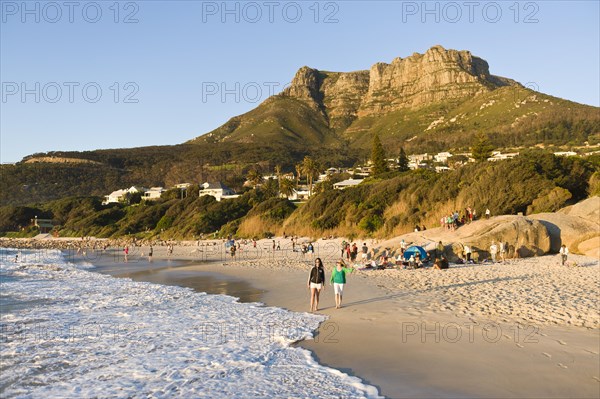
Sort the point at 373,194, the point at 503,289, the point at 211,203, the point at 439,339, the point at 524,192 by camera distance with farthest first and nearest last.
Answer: the point at 211,203
the point at 373,194
the point at 524,192
the point at 503,289
the point at 439,339

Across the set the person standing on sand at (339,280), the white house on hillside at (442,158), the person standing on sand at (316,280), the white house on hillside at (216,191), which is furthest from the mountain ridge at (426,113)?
the person standing on sand at (316,280)

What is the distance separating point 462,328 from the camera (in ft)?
29.2

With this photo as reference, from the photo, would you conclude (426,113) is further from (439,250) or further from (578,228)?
(439,250)

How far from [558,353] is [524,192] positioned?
2387 centimetres

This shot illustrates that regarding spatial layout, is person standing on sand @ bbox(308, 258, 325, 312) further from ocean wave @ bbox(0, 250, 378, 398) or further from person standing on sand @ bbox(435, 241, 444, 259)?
person standing on sand @ bbox(435, 241, 444, 259)

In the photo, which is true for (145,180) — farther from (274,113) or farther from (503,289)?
(503,289)

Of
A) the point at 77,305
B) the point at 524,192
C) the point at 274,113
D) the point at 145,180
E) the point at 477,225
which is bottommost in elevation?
the point at 77,305

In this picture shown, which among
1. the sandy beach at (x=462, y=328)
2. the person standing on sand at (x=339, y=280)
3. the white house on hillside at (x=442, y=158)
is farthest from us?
the white house on hillside at (x=442, y=158)

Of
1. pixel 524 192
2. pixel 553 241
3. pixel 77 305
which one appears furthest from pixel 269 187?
pixel 77 305

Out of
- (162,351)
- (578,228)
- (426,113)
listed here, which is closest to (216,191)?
(578,228)

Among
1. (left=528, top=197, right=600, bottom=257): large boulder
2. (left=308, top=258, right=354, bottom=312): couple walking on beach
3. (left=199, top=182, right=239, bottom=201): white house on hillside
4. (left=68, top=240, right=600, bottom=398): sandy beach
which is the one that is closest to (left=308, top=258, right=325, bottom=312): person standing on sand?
(left=308, top=258, right=354, bottom=312): couple walking on beach

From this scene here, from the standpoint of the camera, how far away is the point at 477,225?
2252cm

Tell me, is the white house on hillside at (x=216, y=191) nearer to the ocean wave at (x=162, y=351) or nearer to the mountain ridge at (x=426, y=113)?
the mountain ridge at (x=426, y=113)

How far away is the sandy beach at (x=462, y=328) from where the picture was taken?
20.1ft
